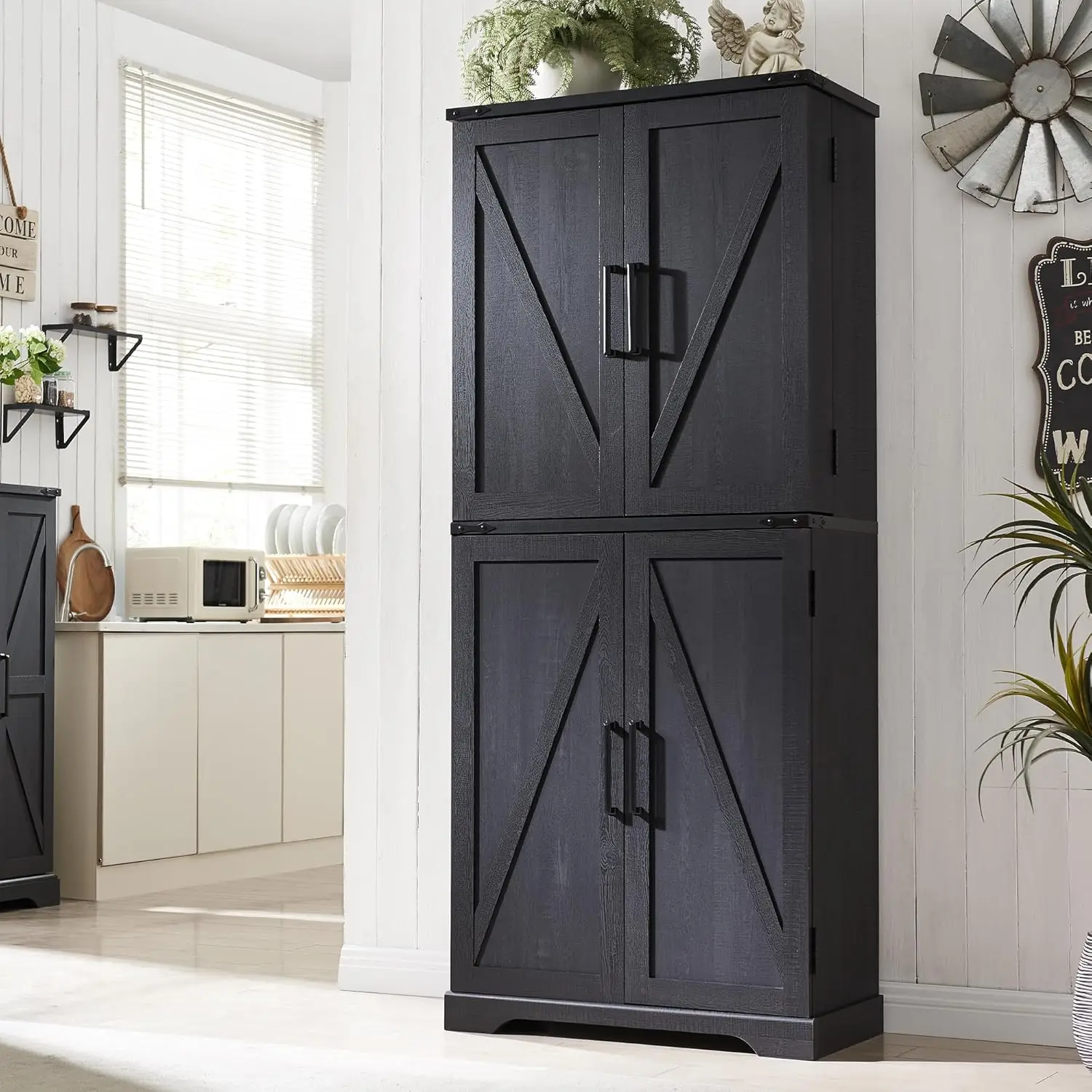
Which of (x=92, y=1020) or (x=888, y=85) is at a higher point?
(x=888, y=85)

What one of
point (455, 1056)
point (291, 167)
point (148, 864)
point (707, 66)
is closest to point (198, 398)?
point (291, 167)

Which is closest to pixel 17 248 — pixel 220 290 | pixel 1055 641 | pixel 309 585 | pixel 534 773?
pixel 220 290

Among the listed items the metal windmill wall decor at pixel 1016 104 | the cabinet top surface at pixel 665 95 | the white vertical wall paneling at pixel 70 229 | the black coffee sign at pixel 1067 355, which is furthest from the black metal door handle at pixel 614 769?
the white vertical wall paneling at pixel 70 229

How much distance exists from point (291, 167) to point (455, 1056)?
4.85 metres

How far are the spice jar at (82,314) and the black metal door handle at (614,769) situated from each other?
346 centimetres

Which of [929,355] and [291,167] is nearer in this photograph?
[929,355]

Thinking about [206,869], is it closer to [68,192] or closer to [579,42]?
[68,192]

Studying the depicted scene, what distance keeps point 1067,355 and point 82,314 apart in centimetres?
387

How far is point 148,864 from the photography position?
6215 mm

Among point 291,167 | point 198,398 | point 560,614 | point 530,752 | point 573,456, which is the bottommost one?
point 530,752

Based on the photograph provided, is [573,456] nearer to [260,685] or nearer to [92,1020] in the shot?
[92,1020]

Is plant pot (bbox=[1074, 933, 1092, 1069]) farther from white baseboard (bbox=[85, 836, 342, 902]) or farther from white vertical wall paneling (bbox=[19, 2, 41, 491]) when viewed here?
white vertical wall paneling (bbox=[19, 2, 41, 491])

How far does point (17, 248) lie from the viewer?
633 centimetres

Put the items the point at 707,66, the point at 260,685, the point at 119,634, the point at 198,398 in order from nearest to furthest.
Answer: the point at 707,66 < the point at 119,634 < the point at 260,685 < the point at 198,398
